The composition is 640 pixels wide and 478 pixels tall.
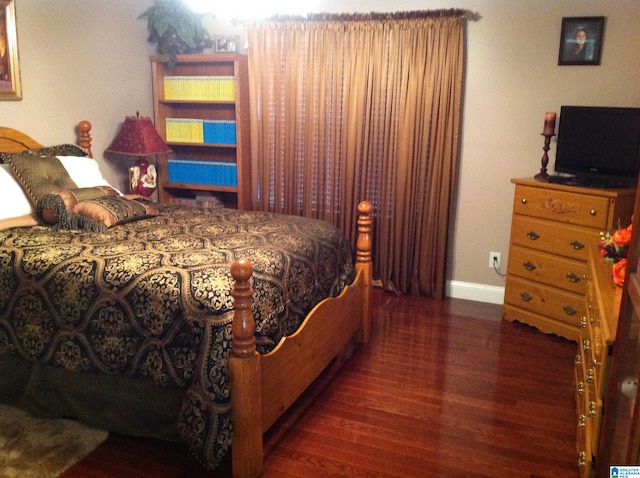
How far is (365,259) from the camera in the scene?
3.13m

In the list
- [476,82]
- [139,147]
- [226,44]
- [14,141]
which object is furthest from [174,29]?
[476,82]

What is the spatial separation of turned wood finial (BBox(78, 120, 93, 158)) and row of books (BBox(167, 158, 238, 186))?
0.85 meters

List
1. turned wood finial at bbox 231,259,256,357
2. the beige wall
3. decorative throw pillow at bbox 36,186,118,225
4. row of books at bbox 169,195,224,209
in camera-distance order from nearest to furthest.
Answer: turned wood finial at bbox 231,259,256,357 → decorative throw pillow at bbox 36,186,118,225 → the beige wall → row of books at bbox 169,195,224,209

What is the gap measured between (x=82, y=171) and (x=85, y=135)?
0.64 metres

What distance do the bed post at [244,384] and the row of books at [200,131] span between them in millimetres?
2627

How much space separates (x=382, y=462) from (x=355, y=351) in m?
1.02

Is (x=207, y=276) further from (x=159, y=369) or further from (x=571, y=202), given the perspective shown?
(x=571, y=202)

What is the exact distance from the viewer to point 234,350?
76.4 inches

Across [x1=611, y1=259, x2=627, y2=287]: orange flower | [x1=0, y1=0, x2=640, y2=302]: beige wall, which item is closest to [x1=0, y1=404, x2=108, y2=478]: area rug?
[x1=0, y1=0, x2=640, y2=302]: beige wall

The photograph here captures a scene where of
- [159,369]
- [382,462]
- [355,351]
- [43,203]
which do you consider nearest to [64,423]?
[159,369]

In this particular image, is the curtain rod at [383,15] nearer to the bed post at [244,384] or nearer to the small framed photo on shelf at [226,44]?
the small framed photo on shelf at [226,44]

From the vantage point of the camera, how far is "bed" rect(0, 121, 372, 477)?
196 centimetres

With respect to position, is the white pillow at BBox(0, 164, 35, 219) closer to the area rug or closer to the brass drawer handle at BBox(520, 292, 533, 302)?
the area rug

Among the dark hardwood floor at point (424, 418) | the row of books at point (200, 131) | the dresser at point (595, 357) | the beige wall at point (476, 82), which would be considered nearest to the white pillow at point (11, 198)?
the beige wall at point (476, 82)
